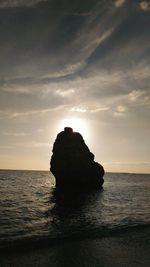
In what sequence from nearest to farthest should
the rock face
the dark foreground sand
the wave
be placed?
1. the dark foreground sand
2. the wave
3. the rock face

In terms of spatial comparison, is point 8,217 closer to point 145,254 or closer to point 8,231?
point 8,231

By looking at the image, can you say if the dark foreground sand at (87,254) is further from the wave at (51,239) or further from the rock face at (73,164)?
the rock face at (73,164)

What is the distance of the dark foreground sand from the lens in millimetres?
11734

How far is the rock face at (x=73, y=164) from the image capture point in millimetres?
61750

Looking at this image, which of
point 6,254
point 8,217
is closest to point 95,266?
point 6,254

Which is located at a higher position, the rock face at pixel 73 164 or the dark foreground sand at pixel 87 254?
the rock face at pixel 73 164

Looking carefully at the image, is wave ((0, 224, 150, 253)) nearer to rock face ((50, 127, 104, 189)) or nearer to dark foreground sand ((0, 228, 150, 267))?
dark foreground sand ((0, 228, 150, 267))

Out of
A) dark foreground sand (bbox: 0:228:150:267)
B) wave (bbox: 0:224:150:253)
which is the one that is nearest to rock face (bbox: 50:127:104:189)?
wave (bbox: 0:224:150:253)

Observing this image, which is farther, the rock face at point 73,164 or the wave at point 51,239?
the rock face at point 73,164

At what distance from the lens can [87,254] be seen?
13148 mm

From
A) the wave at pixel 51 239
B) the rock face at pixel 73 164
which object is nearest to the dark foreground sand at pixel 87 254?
the wave at pixel 51 239

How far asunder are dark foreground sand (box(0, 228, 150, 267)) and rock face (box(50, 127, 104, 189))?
45.4 meters

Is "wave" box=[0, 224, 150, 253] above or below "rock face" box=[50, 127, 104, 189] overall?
below

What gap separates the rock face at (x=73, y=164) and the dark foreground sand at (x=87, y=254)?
45420mm
